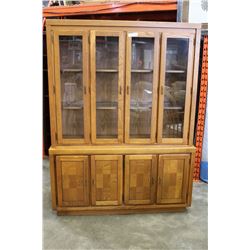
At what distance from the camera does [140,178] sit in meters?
2.59

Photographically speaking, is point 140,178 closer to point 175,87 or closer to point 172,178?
point 172,178

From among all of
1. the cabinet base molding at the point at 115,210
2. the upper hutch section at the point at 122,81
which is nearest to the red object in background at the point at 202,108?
the upper hutch section at the point at 122,81

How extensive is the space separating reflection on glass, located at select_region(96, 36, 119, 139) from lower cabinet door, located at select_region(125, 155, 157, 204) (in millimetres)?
329

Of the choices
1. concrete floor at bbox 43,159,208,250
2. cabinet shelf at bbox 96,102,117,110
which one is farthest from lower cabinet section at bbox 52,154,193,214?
cabinet shelf at bbox 96,102,117,110

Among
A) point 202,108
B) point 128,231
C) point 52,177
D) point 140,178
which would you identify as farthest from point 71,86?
point 202,108

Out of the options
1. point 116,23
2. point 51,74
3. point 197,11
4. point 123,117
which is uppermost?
point 197,11

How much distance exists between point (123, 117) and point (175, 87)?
60 centimetres

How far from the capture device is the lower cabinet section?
2.53 meters

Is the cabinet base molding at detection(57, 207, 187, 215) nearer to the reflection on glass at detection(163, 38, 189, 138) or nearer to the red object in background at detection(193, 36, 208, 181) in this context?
the reflection on glass at detection(163, 38, 189, 138)

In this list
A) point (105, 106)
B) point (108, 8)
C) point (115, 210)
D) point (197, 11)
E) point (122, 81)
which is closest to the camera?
point (122, 81)

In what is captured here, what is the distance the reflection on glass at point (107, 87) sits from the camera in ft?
7.99

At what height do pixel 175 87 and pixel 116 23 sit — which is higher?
pixel 116 23
